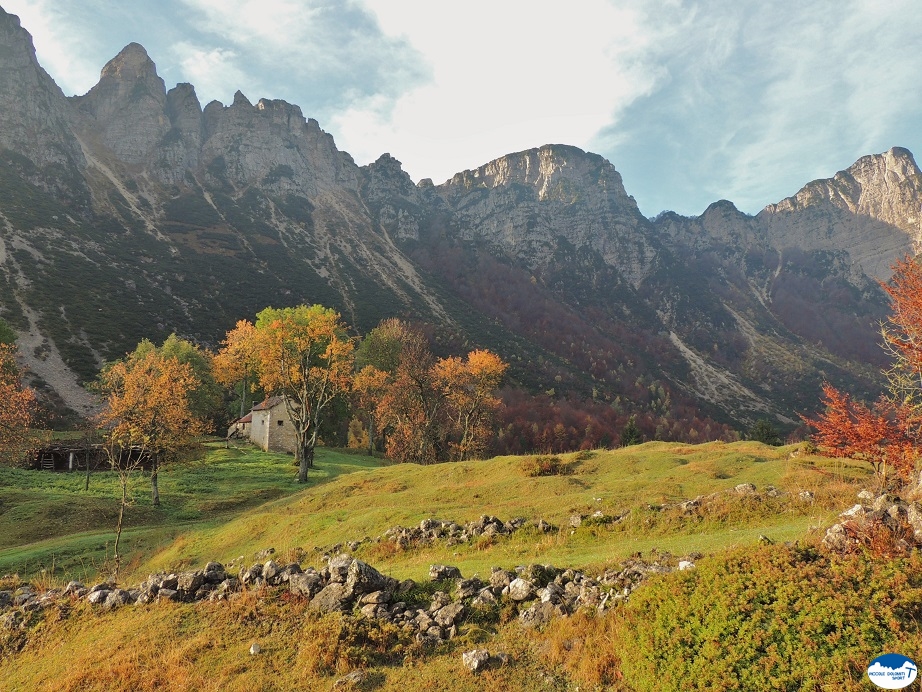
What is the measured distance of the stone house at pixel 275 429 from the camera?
58.9 meters

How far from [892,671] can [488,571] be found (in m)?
8.80

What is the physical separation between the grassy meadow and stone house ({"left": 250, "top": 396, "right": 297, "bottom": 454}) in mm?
26253

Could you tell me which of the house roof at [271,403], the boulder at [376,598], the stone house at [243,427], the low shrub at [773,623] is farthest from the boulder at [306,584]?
the stone house at [243,427]

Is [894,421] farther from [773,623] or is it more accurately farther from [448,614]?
[448,614]

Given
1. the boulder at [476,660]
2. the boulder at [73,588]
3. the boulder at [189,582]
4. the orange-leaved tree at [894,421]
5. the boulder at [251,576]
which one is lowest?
the boulder at [73,588]

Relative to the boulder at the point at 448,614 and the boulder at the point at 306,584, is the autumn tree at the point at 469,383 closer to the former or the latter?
the boulder at the point at 306,584

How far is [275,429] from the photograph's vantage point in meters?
59.3

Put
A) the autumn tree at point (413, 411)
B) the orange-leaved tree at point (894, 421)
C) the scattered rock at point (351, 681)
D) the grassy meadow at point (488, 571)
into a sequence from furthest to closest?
1. the autumn tree at point (413, 411)
2. the orange-leaved tree at point (894, 421)
3. the scattered rock at point (351, 681)
4. the grassy meadow at point (488, 571)

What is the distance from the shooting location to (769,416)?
159500mm

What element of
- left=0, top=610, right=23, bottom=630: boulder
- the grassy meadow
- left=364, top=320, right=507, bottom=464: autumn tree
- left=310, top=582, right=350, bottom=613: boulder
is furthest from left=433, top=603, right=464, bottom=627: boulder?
left=364, top=320, right=507, bottom=464: autumn tree

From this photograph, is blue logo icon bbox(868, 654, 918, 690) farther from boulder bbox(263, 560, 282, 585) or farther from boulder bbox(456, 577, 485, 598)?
boulder bbox(263, 560, 282, 585)

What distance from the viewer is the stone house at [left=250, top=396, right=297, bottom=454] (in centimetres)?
5888

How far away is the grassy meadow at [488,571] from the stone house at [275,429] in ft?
86.1

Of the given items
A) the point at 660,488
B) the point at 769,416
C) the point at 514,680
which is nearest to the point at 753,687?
the point at 514,680
